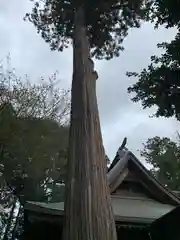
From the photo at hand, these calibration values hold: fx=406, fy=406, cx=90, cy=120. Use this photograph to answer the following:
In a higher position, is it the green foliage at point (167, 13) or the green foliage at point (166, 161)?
the green foliage at point (166, 161)

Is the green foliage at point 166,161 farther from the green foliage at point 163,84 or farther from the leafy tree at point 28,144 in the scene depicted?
the green foliage at point 163,84

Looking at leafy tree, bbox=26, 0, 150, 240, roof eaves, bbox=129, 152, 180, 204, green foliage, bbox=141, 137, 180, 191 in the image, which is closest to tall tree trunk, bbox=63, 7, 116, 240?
leafy tree, bbox=26, 0, 150, 240

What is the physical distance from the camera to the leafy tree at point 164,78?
6.44 metres

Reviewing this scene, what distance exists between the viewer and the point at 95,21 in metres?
10.7

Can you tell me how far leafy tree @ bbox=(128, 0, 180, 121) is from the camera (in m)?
6.44

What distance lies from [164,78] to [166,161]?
686 inches

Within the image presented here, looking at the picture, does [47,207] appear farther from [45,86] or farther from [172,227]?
[45,86]

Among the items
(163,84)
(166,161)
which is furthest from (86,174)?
(166,161)

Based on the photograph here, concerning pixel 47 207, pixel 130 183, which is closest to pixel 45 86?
pixel 130 183

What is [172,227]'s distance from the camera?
835 cm

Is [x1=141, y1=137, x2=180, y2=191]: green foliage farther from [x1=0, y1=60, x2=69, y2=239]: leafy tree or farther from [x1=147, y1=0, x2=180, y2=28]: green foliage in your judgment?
[x1=147, y1=0, x2=180, y2=28]: green foliage

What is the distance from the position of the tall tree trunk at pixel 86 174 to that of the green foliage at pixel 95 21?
2.18 meters

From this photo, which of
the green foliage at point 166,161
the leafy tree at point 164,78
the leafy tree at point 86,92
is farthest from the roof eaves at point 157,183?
the green foliage at point 166,161

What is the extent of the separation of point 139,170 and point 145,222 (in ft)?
6.64
